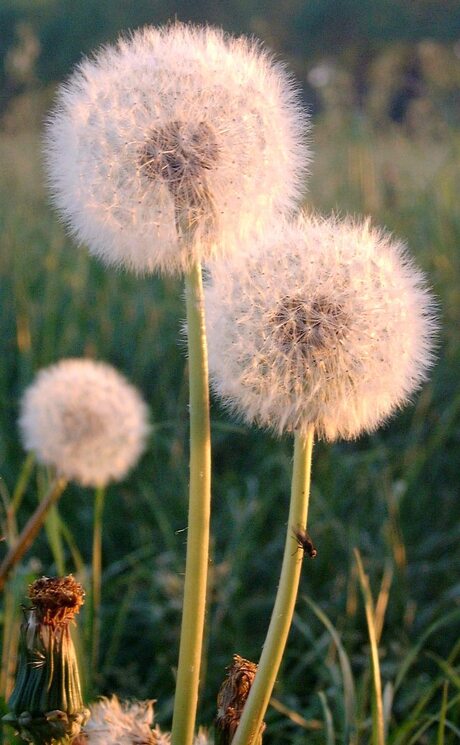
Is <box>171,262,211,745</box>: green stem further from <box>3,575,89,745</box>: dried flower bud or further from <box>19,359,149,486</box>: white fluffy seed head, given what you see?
<box>19,359,149,486</box>: white fluffy seed head

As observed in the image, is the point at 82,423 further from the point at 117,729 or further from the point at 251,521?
the point at 117,729

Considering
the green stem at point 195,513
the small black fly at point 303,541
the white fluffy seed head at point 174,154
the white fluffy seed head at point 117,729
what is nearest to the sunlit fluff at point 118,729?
the white fluffy seed head at point 117,729

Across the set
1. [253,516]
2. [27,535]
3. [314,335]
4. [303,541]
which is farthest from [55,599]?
[253,516]

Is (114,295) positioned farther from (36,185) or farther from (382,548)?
(36,185)

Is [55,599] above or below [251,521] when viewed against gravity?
below

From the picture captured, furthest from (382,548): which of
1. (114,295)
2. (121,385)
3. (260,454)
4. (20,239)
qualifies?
(20,239)

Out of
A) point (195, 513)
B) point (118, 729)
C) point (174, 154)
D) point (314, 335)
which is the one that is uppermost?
point (174, 154)

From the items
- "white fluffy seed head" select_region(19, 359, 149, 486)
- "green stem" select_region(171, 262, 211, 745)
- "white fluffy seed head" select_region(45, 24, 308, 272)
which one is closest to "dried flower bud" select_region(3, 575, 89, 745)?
"green stem" select_region(171, 262, 211, 745)
